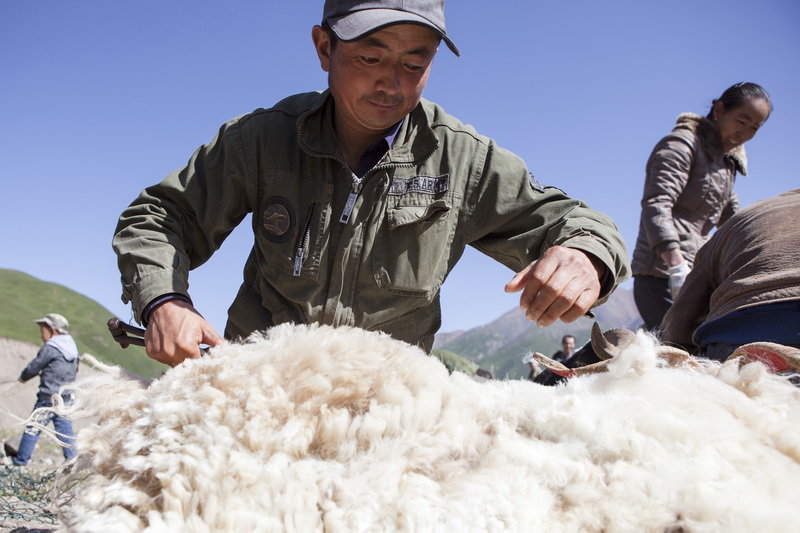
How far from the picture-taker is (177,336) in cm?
138

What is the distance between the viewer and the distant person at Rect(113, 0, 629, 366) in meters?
1.91

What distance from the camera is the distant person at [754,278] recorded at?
175 centimetres

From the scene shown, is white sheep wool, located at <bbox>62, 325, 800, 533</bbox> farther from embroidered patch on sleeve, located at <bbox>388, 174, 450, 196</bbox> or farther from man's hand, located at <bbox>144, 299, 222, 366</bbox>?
embroidered patch on sleeve, located at <bbox>388, 174, 450, 196</bbox>

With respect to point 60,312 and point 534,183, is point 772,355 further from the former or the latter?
point 60,312

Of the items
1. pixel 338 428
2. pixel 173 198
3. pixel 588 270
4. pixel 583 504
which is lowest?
pixel 583 504

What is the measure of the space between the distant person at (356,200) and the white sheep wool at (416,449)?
1062 mm

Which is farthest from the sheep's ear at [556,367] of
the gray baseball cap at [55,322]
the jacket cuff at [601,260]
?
the gray baseball cap at [55,322]

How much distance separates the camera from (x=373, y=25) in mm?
1771

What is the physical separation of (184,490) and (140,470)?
8 cm

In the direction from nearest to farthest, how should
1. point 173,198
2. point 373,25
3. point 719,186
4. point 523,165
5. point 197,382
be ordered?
1. point 197,382
2. point 373,25
3. point 173,198
4. point 523,165
5. point 719,186

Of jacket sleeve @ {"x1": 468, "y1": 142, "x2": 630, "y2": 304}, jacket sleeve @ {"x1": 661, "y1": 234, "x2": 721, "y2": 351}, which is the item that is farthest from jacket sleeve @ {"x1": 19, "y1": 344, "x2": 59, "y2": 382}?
jacket sleeve @ {"x1": 661, "y1": 234, "x2": 721, "y2": 351}

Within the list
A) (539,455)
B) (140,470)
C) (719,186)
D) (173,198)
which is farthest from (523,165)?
(719,186)

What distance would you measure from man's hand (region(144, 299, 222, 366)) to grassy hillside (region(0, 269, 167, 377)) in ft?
40.6

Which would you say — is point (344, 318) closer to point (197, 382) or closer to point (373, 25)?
point (373, 25)
